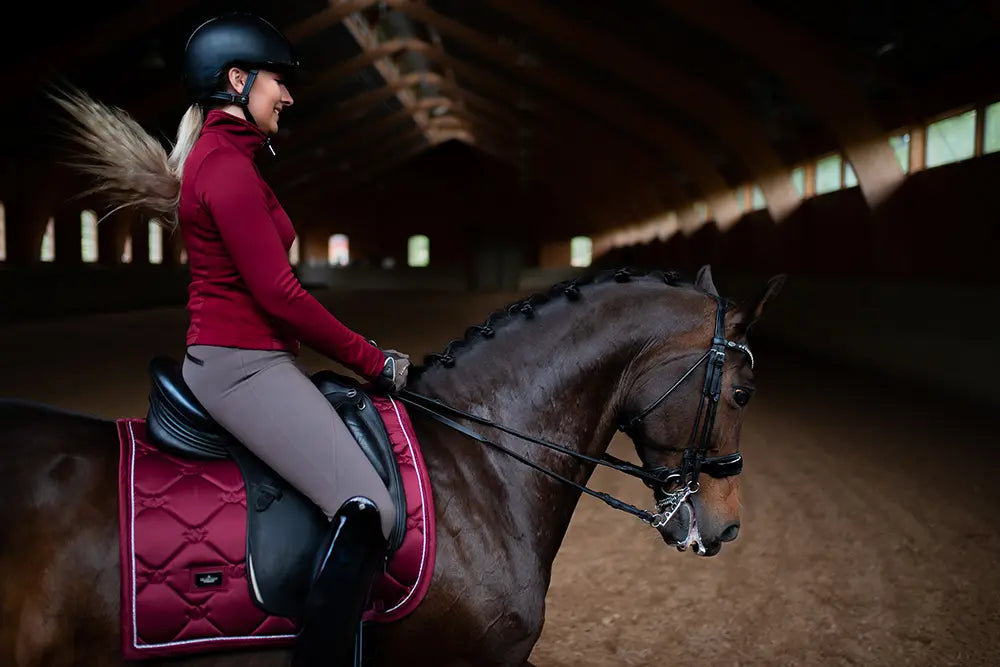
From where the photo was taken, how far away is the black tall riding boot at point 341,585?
1.68m

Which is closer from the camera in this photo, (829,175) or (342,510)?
(342,510)

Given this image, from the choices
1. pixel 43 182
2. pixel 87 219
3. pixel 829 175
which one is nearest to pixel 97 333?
pixel 43 182

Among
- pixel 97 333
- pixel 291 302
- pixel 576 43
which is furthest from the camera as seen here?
pixel 576 43

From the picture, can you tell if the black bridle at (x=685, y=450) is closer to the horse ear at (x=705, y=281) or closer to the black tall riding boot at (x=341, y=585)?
the horse ear at (x=705, y=281)

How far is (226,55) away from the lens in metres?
1.78

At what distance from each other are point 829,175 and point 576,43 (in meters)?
5.21

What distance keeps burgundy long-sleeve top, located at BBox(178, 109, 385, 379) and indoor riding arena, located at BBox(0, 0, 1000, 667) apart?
32cm

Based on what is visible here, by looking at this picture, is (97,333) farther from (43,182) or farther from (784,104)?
(784,104)

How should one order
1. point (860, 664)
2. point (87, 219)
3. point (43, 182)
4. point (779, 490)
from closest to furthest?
point (860, 664)
point (779, 490)
point (43, 182)
point (87, 219)

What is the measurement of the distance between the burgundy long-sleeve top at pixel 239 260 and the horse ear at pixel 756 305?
97 centimetres

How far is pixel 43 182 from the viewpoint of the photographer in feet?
59.4

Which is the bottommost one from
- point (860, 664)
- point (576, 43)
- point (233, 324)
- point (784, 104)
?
point (860, 664)

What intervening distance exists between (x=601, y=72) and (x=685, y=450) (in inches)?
636

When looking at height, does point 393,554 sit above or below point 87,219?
below
